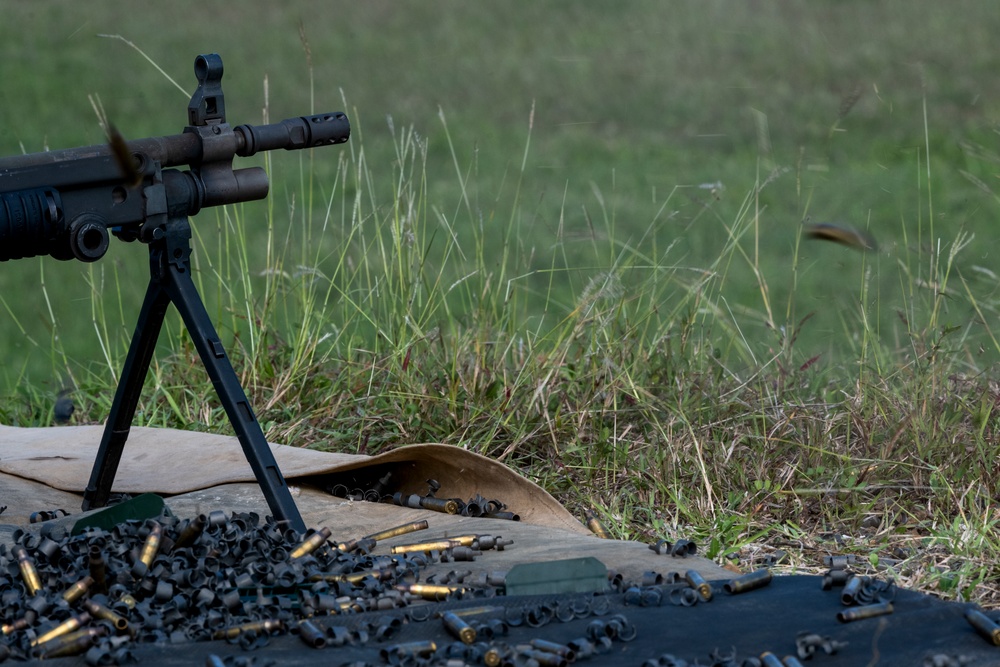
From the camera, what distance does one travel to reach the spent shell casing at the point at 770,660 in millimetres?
2404

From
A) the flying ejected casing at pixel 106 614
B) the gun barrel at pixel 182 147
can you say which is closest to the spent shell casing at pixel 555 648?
the flying ejected casing at pixel 106 614

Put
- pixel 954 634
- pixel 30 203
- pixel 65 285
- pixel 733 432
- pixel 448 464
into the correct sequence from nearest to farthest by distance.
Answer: pixel 954 634
pixel 30 203
pixel 448 464
pixel 733 432
pixel 65 285

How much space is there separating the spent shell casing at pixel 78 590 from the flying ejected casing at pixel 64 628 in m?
0.11

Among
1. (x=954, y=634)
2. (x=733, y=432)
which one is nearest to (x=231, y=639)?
(x=954, y=634)

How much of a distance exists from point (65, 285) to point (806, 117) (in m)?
7.44

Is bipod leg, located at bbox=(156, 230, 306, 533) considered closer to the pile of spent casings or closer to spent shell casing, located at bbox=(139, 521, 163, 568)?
the pile of spent casings

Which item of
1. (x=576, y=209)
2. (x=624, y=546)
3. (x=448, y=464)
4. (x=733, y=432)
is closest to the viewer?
(x=624, y=546)

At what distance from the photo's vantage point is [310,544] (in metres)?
3.04

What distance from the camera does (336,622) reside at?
2.66 m

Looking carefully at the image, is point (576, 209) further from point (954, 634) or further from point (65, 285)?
point (954, 634)

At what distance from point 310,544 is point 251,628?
47 cm

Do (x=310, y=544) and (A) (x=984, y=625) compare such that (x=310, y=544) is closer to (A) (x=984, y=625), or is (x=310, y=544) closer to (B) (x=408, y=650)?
(B) (x=408, y=650)

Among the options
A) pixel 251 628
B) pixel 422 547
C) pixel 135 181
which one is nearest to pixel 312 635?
pixel 251 628

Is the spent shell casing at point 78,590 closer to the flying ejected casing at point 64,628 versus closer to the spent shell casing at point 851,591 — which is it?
the flying ejected casing at point 64,628
